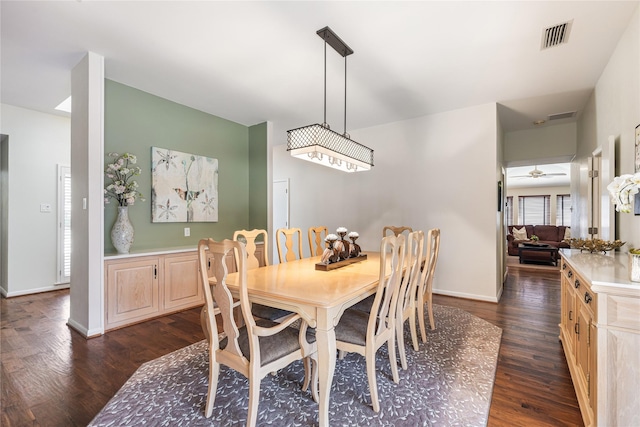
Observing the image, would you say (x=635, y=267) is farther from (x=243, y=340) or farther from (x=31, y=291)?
(x=31, y=291)

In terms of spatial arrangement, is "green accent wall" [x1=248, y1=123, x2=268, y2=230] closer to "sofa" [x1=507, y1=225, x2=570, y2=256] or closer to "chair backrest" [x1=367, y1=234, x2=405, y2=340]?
"chair backrest" [x1=367, y1=234, x2=405, y2=340]

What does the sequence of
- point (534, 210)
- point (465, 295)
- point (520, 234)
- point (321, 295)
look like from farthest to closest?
point (534, 210), point (520, 234), point (465, 295), point (321, 295)

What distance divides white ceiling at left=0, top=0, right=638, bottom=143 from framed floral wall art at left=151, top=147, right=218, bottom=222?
0.79 meters

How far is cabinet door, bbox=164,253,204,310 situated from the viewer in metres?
3.47

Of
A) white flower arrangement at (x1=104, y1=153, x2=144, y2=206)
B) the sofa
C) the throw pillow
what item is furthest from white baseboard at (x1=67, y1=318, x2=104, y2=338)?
the throw pillow

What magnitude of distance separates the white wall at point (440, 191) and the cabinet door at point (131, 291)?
3.10 m

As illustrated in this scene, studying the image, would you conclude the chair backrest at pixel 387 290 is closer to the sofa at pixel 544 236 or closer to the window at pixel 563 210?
the sofa at pixel 544 236

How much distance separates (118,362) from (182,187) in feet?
7.56

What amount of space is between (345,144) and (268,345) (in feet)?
5.95

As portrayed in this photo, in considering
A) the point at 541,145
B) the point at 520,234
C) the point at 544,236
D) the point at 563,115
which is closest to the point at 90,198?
the point at 563,115

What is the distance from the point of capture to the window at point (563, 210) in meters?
10.9

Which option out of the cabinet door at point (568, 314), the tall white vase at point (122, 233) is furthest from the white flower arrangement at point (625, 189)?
the tall white vase at point (122, 233)

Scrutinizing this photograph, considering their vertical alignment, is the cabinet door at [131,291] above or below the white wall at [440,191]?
below

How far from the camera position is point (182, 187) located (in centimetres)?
404
